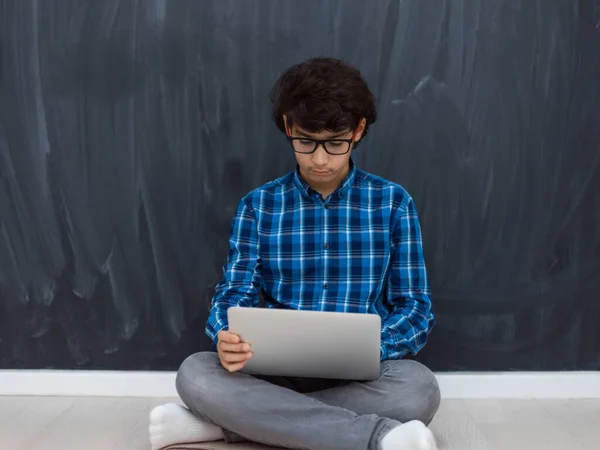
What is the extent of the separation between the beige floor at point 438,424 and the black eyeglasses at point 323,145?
1.97 feet

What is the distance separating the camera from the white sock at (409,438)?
45.2 inches

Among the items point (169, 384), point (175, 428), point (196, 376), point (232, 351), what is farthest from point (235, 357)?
point (169, 384)

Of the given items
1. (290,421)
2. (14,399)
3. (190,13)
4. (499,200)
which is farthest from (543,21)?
(14,399)

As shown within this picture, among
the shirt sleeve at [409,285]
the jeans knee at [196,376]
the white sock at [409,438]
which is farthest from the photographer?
the shirt sleeve at [409,285]

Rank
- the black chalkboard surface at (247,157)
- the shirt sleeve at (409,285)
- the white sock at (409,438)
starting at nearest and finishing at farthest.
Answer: the white sock at (409,438)
the shirt sleeve at (409,285)
the black chalkboard surface at (247,157)

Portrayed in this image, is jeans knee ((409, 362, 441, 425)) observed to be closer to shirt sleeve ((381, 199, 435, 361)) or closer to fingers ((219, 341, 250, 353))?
shirt sleeve ((381, 199, 435, 361))

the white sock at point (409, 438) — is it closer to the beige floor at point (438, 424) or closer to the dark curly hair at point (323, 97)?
the beige floor at point (438, 424)

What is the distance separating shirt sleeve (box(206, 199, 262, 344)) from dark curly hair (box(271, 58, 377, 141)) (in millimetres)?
244

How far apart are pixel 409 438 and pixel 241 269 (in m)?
0.51

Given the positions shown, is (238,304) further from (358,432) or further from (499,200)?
(499,200)

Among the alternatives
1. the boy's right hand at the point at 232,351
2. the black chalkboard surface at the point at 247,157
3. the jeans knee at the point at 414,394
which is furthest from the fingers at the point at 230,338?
the black chalkboard surface at the point at 247,157

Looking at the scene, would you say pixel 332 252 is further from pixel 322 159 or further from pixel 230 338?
pixel 230 338

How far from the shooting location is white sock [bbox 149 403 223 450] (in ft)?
4.37

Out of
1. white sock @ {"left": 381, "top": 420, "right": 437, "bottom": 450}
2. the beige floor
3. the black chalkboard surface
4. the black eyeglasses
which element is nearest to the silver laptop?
white sock @ {"left": 381, "top": 420, "right": 437, "bottom": 450}
